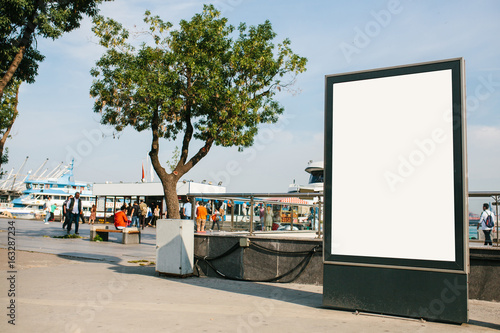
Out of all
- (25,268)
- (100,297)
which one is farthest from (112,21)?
(100,297)

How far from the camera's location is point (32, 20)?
13875 mm

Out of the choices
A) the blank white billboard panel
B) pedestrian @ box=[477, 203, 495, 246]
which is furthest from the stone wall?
pedestrian @ box=[477, 203, 495, 246]

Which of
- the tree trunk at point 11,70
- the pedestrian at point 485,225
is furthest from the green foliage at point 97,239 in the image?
the pedestrian at point 485,225

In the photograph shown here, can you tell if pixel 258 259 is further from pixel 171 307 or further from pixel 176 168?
pixel 176 168

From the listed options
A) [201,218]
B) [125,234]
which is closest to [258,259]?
[201,218]

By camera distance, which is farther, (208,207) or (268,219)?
(268,219)

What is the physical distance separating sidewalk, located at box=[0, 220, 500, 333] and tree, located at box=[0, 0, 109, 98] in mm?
7142

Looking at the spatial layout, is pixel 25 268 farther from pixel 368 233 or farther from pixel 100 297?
A: pixel 368 233

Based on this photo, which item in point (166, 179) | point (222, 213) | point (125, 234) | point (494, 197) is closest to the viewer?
point (494, 197)

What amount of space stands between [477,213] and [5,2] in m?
13.1

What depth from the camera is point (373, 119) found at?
6672mm

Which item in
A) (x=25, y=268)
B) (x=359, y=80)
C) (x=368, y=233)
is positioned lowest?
(x=25, y=268)

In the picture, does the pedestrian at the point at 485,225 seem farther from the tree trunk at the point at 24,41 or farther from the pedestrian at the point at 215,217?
the tree trunk at the point at 24,41

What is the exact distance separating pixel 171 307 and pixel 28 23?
37.3 feet
